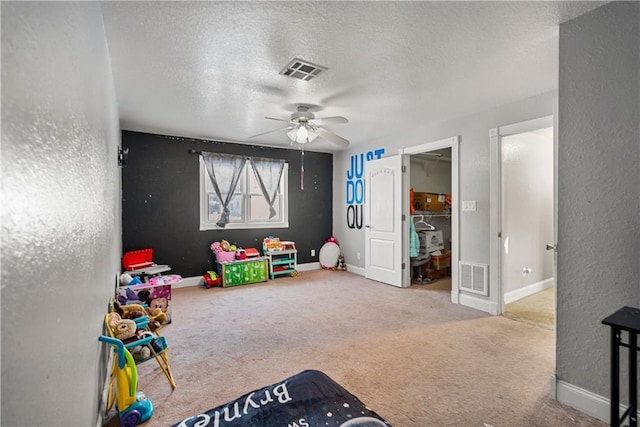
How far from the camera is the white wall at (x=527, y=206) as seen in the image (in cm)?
409

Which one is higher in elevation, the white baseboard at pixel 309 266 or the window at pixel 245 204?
the window at pixel 245 204

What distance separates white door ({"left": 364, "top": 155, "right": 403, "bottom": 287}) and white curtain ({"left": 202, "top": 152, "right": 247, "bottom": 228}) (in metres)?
2.28

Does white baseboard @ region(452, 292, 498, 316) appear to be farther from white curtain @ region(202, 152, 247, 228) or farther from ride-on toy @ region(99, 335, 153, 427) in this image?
white curtain @ region(202, 152, 247, 228)

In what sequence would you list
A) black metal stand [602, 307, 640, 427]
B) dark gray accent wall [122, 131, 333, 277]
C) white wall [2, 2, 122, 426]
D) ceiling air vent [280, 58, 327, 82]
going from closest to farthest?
white wall [2, 2, 122, 426] < black metal stand [602, 307, 640, 427] < ceiling air vent [280, 58, 327, 82] < dark gray accent wall [122, 131, 333, 277]

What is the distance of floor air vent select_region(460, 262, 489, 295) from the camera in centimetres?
375

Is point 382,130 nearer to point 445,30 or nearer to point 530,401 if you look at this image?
point 445,30

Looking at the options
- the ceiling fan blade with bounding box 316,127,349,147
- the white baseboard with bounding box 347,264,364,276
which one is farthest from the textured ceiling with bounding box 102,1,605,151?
the white baseboard with bounding box 347,264,364,276

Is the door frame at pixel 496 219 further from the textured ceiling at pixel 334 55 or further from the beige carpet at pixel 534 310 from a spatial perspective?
the textured ceiling at pixel 334 55

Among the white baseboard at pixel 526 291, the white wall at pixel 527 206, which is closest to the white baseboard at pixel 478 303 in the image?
the white wall at pixel 527 206

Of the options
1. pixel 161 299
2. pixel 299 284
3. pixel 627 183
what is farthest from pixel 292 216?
pixel 627 183

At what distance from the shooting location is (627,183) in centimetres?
178

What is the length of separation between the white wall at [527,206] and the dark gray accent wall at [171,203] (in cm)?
365

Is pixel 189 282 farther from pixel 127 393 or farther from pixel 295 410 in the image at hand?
pixel 295 410

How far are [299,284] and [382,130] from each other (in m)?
2.76
